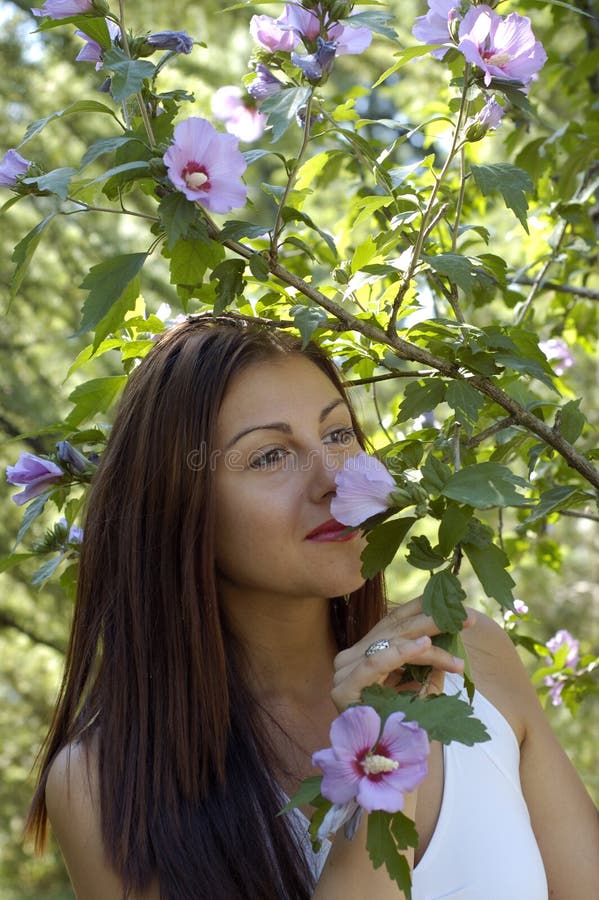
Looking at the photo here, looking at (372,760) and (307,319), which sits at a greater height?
(307,319)

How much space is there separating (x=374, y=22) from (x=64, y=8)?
1.12 ft

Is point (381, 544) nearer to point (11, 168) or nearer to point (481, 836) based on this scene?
point (11, 168)

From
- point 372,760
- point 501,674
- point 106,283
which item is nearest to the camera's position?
point 372,760

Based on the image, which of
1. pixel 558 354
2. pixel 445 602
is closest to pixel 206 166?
pixel 445 602

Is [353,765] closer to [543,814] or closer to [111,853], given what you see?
[111,853]

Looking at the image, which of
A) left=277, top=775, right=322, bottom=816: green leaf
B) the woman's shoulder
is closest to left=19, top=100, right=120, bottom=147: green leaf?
left=277, top=775, right=322, bottom=816: green leaf

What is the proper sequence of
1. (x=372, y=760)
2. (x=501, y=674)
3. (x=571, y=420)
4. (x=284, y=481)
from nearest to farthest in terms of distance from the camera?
(x=372, y=760), (x=571, y=420), (x=284, y=481), (x=501, y=674)

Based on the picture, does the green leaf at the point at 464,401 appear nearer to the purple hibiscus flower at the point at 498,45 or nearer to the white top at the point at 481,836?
the purple hibiscus flower at the point at 498,45

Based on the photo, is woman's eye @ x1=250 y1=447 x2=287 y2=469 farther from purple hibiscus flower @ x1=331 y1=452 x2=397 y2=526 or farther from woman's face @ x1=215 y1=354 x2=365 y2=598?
purple hibiscus flower @ x1=331 y1=452 x2=397 y2=526

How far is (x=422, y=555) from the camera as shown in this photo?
1.11 m

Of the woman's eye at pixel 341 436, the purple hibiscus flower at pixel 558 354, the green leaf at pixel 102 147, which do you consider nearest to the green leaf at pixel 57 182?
the green leaf at pixel 102 147

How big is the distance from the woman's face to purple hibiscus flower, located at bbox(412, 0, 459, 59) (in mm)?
555

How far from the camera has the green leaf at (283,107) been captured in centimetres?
109

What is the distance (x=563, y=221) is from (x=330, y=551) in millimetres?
871
